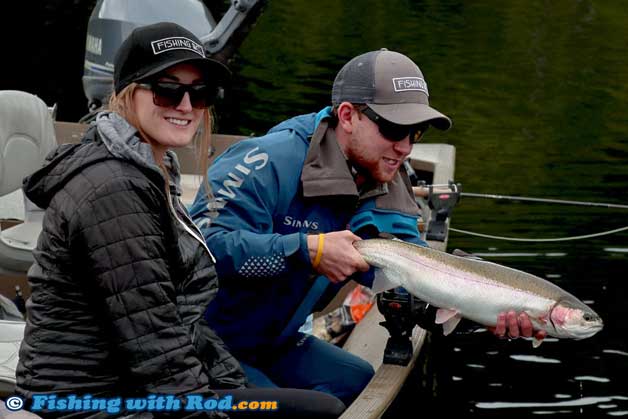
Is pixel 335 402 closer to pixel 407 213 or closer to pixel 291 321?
pixel 291 321

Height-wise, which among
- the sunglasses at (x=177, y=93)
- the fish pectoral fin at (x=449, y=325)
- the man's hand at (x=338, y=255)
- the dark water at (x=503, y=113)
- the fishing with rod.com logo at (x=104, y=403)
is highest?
the sunglasses at (x=177, y=93)

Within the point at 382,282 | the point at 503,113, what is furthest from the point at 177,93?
the point at 503,113

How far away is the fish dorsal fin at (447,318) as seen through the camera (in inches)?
186

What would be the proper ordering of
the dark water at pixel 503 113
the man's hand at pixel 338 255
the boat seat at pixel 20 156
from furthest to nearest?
the dark water at pixel 503 113 → the boat seat at pixel 20 156 → the man's hand at pixel 338 255

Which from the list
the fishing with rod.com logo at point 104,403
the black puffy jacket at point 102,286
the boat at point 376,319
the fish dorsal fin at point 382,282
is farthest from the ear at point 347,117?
the fishing with rod.com logo at point 104,403

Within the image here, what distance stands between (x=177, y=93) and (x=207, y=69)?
0.14 metres

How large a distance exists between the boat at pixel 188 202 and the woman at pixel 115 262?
287 millimetres

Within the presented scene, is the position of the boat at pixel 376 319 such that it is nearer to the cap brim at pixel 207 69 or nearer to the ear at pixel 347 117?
the ear at pixel 347 117

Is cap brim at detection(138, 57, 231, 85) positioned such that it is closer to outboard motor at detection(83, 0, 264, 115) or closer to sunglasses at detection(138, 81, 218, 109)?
sunglasses at detection(138, 81, 218, 109)

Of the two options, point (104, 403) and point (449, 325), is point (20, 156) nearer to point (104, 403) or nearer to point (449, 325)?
point (449, 325)

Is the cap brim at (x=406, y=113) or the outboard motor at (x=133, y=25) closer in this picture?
the cap brim at (x=406, y=113)

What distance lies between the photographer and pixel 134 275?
3.28m

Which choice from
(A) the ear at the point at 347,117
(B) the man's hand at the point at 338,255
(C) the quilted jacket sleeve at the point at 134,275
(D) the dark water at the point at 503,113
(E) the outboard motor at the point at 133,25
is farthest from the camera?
(E) the outboard motor at the point at 133,25

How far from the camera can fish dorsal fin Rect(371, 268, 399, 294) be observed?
462 cm
